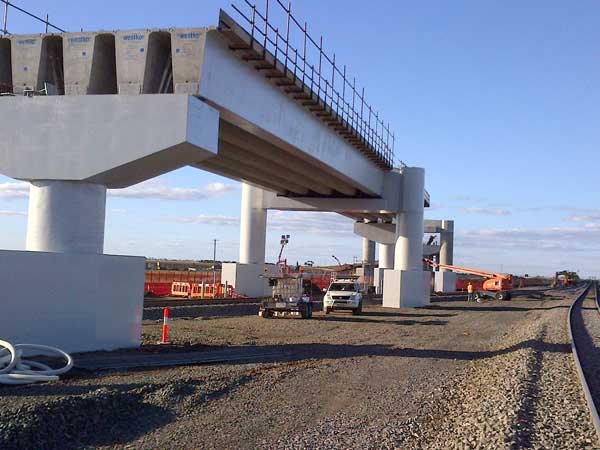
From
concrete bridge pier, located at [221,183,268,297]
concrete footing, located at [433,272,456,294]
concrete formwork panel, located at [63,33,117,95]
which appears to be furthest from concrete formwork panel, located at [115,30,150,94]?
concrete footing, located at [433,272,456,294]

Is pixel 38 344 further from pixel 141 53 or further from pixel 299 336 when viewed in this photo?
pixel 299 336

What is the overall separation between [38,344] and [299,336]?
1012cm

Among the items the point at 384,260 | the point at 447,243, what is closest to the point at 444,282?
the point at 447,243

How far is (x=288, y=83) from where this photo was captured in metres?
22.8

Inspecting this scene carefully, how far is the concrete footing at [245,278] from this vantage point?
44906 millimetres

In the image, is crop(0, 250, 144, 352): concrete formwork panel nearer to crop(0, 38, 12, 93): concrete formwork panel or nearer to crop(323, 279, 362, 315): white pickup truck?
crop(0, 38, 12, 93): concrete formwork panel

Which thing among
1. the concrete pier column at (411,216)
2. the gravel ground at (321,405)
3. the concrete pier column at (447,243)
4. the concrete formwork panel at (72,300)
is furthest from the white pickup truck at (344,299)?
the concrete pier column at (447,243)

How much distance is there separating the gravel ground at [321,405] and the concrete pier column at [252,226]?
24.9 meters

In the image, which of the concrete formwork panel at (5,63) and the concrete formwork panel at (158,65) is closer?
the concrete formwork panel at (158,65)

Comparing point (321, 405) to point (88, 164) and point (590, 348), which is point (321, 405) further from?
point (590, 348)

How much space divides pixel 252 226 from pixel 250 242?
1031 mm

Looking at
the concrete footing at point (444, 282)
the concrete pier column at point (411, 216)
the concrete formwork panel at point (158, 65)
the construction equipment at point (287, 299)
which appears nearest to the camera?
the concrete formwork panel at point (158, 65)

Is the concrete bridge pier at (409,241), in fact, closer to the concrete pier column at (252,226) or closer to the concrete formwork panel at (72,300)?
the concrete pier column at (252,226)

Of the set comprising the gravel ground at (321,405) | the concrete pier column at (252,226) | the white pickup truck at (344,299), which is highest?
the concrete pier column at (252,226)
